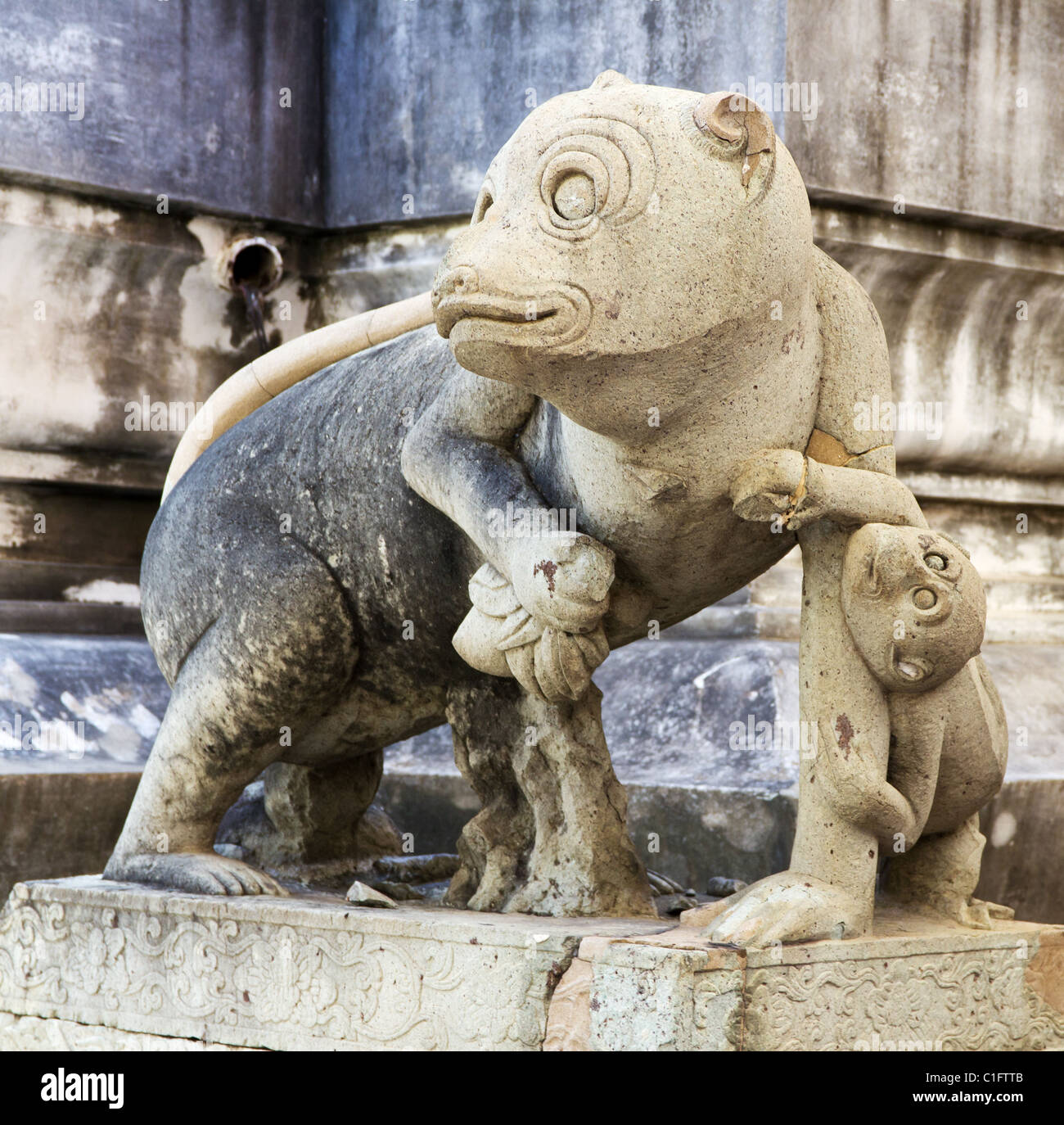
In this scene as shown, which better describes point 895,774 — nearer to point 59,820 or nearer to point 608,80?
point 608,80

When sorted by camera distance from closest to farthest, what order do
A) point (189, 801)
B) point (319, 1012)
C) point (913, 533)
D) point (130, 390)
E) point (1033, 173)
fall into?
point (913, 533) → point (319, 1012) → point (189, 801) → point (1033, 173) → point (130, 390)

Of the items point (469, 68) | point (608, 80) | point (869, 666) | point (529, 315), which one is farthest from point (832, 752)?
point (469, 68)

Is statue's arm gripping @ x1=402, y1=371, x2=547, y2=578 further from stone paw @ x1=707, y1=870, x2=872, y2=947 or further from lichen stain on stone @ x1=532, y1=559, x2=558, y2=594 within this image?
stone paw @ x1=707, y1=870, x2=872, y2=947

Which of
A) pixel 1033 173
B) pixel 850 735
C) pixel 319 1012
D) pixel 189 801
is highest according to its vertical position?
pixel 1033 173

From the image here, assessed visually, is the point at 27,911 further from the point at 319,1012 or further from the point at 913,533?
the point at 913,533

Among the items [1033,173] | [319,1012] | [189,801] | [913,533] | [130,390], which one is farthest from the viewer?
[130,390]

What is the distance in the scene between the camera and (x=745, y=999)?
2.68 m

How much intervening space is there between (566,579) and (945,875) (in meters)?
0.99

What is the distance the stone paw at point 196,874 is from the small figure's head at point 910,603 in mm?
1346

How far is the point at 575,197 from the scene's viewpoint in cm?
267

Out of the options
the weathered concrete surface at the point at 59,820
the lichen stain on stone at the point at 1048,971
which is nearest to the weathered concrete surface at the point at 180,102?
the weathered concrete surface at the point at 59,820

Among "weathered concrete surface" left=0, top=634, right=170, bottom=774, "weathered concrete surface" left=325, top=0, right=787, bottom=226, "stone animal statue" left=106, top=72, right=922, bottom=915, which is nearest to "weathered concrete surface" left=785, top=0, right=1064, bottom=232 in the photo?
"weathered concrete surface" left=325, top=0, right=787, bottom=226

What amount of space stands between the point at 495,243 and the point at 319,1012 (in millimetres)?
1476

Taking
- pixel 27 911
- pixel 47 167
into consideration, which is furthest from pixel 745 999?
pixel 47 167
